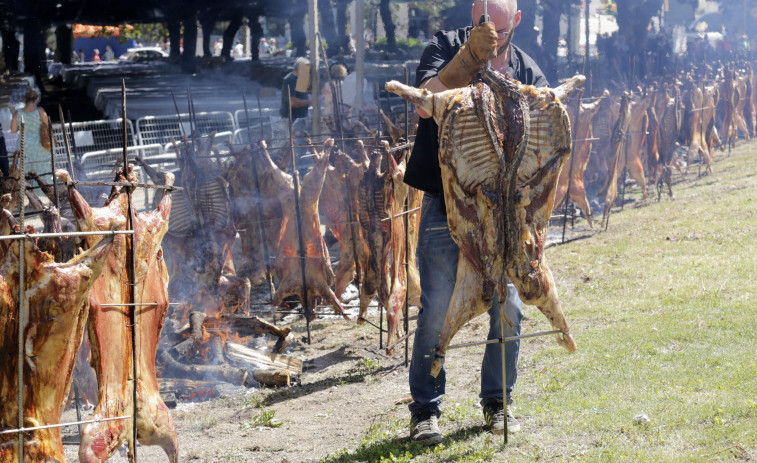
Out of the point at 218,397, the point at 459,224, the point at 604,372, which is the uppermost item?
the point at 459,224

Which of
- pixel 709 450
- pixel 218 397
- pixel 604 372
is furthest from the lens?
pixel 218 397

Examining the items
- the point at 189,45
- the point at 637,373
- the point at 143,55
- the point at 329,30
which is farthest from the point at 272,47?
the point at 637,373

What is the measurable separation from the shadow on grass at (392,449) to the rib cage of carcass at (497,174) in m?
0.83

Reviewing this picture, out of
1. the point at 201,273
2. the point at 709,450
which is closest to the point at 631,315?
the point at 709,450

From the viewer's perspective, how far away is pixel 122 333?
3.58 m

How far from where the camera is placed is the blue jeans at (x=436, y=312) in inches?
175

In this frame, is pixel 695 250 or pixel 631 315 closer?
pixel 631 315

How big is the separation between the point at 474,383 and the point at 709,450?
1.82 meters

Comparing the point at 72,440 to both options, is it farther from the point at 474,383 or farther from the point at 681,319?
the point at 681,319

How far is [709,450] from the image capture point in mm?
4035

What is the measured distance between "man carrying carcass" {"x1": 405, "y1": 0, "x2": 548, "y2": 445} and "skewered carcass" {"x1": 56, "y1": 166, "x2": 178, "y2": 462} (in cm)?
145

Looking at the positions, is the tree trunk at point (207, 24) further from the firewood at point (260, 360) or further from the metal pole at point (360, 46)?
the firewood at point (260, 360)

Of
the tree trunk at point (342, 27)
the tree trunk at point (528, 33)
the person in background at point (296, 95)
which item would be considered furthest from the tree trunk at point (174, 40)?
the person in background at point (296, 95)

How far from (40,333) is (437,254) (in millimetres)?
2162
